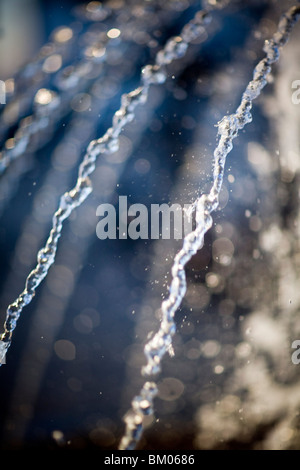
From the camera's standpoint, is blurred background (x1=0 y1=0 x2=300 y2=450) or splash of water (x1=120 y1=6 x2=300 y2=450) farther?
blurred background (x1=0 y1=0 x2=300 y2=450)

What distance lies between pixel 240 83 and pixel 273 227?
2.45 feet

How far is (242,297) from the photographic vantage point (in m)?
1.71

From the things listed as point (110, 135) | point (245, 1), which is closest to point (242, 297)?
point (110, 135)

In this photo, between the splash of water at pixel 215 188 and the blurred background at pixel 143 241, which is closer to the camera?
the splash of water at pixel 215 188

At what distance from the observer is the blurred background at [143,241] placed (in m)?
1.43

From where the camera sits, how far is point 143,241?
1.75 meters

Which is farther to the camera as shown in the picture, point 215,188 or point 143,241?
point 143,241

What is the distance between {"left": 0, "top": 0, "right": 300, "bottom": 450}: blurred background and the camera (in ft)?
4.69

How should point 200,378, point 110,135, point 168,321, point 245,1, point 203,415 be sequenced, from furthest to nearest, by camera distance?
1. point 245,1
2. point 200,378
3. point 203,415
4. point 110,135
5. point 168,321

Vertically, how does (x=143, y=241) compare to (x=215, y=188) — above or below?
below

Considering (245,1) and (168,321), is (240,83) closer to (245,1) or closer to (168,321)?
(245,1)
